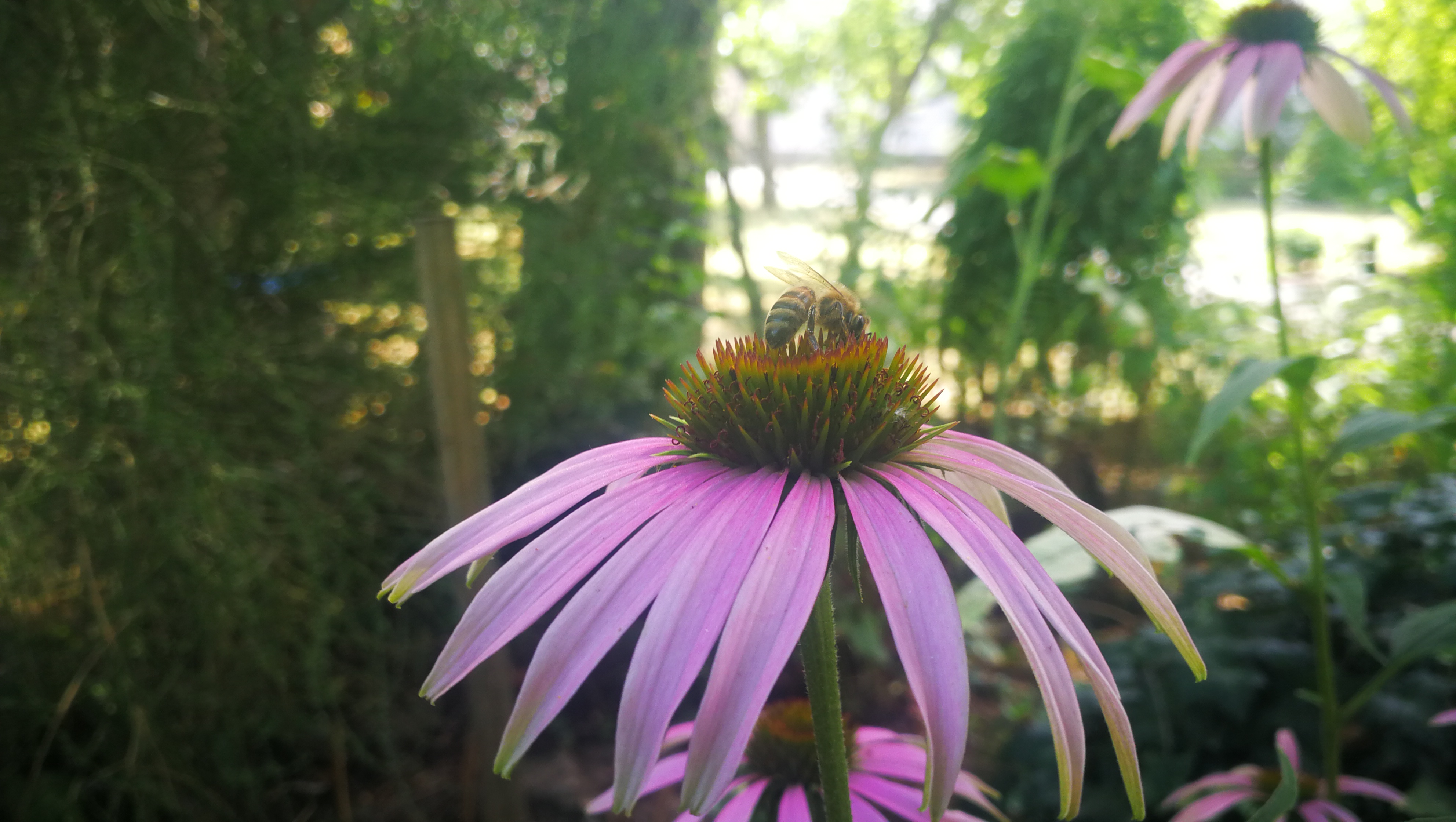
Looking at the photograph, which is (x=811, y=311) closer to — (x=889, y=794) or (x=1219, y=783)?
(x=889, y=794)

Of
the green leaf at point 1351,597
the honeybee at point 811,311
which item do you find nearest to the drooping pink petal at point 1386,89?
the green leaf at point 1351,597

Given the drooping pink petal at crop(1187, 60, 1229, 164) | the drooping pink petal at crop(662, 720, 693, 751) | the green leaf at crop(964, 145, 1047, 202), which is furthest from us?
the green leaf at crop(964, 145, 1047, 202)

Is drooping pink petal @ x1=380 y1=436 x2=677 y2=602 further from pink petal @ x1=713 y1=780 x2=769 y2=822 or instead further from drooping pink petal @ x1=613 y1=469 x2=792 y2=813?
pink petal @ x1=713 y1=780 x2=769 y2=822

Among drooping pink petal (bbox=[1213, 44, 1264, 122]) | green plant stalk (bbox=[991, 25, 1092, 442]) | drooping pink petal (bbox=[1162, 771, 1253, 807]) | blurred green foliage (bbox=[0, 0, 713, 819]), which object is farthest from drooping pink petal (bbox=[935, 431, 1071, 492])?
blurred green foliage (bbox=[0, 0, 713, 819])

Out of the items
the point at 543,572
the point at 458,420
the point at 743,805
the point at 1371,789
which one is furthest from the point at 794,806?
the point at 458,420

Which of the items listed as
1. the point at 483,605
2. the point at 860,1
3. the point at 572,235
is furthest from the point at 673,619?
the point at 860,1

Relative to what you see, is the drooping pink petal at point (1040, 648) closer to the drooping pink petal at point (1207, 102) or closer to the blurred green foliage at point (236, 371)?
the drooping pink petal at point (1207, 102)
